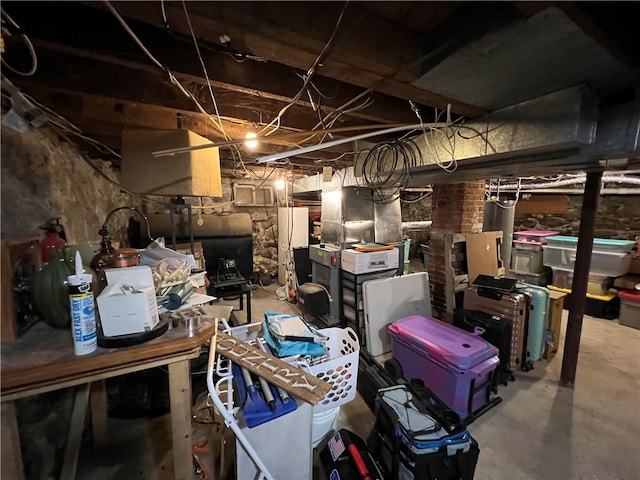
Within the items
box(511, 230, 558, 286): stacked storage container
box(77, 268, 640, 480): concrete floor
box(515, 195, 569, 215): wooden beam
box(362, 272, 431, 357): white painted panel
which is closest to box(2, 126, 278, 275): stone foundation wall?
box(77, 268, 640, 480): concrete floor

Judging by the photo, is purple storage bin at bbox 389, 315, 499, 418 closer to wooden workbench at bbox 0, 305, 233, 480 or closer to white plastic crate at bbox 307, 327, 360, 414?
white plastic crate at bbox 307, 327, 360, 414

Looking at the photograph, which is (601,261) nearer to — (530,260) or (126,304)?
(530,260)

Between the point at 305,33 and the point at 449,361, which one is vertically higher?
the point at 305,33

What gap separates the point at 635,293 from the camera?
3.53m

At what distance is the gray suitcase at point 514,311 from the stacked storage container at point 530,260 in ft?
8.50

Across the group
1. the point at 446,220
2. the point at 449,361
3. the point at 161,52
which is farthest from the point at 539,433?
the point at 161,52

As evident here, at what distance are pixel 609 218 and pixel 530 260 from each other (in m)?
1.48

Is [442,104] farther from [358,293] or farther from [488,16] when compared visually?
[358,293]

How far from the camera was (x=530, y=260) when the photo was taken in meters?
4.58

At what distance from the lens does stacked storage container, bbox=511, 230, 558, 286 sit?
452 cm

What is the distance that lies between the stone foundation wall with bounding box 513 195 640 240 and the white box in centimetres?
350

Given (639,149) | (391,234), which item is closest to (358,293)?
(391,234)

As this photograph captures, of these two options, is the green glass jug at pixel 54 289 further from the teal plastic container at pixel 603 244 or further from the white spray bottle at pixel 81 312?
the teal plastic container at pixel 603 244

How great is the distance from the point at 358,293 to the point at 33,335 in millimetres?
2595
